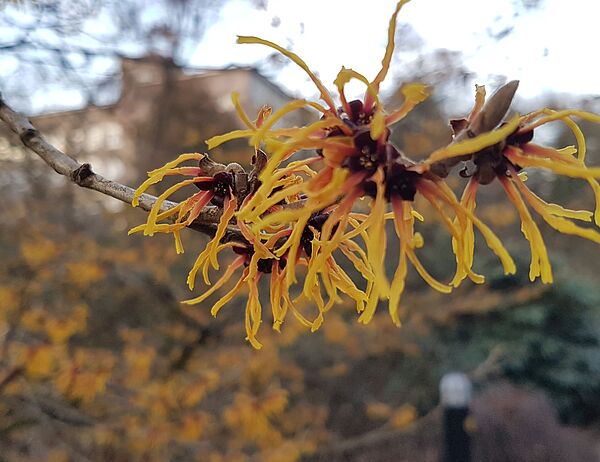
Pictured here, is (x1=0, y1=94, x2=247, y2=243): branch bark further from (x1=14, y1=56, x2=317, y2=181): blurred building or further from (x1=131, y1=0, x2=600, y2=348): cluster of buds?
(x1=14, y1=56, x2=317, y2=181): blurred building

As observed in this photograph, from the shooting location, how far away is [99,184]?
2.58 ft

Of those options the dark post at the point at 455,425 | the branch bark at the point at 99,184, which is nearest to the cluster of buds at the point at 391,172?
the branch bark at the point at 99,184

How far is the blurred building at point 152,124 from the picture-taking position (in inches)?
180

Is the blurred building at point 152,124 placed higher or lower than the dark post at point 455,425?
higher

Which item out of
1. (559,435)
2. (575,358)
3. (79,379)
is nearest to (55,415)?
(79,379)

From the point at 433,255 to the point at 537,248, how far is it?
23.6 feet

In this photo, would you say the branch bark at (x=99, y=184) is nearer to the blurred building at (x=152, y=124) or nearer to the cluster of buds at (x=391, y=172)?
the cluster of buds at (x=391, y=172)

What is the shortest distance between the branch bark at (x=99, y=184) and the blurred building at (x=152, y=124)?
3676mm

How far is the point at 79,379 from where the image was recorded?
2.72 m

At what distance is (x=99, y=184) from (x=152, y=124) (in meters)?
4.55

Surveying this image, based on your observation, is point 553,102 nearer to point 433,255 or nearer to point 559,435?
point 559,435

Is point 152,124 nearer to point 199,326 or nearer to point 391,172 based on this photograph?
point 199,326

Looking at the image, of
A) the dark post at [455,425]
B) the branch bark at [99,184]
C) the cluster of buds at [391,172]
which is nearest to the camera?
the cluster of buds at [391,172]

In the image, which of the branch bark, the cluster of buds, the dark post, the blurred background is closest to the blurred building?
the blurred background
